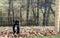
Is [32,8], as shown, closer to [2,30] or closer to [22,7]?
[22,7]

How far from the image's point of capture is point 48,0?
10.6 m

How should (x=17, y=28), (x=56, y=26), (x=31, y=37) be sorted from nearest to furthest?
(x=31, y=37), (x=17, y=28), (x=56, y=26)

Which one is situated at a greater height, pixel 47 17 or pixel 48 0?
pixel 48 0

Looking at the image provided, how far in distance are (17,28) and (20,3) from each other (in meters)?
1.50

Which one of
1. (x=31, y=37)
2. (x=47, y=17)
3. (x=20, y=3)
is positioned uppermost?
(x=20, y=3)

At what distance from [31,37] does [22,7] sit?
2541mm

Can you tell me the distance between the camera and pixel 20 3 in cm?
1044

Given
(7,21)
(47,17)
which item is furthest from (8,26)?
(47,17)

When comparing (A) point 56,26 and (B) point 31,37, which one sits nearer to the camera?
(B) point 31,37

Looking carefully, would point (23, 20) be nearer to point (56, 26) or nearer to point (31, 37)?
point (56, 26)

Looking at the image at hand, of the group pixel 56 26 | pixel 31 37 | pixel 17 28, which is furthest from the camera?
pixel 56 26

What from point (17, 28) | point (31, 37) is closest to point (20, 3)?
point (17, 28)

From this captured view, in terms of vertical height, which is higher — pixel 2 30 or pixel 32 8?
pixel 32 8

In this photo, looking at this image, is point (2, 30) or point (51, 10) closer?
point (2, 30)
